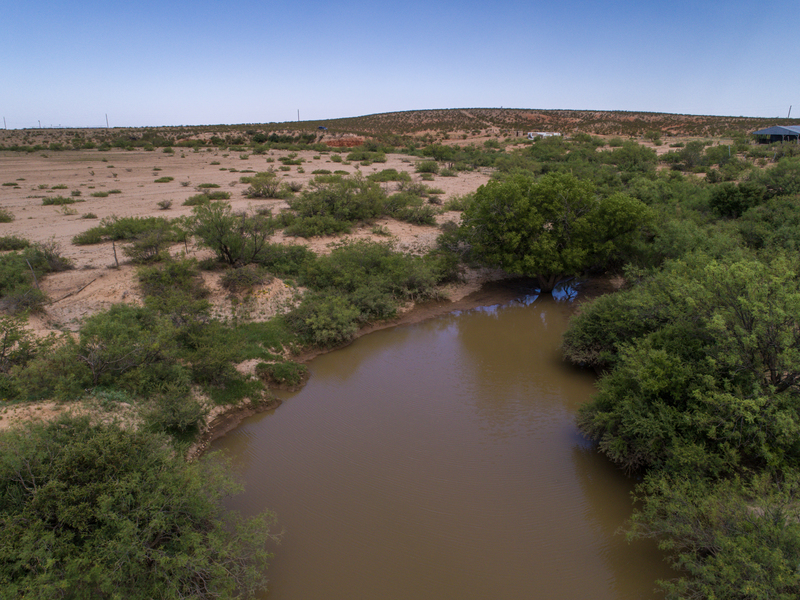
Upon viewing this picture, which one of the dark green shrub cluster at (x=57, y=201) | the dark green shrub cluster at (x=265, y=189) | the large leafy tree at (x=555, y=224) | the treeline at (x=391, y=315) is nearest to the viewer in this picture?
the treeline at (x=391, y=315)

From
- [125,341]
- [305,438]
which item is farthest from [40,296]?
[305,438]

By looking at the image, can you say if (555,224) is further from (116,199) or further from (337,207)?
(116,199)

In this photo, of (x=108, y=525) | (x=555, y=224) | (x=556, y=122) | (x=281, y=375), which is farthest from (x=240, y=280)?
(x=556, y=122)

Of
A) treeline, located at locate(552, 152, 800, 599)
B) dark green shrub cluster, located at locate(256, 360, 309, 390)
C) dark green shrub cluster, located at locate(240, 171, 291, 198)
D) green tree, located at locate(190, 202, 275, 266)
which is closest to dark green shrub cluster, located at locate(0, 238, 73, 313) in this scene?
green tree, located at locate(190, 202, 275, 266)

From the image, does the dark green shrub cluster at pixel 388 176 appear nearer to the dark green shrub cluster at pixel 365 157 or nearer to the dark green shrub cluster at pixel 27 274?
the dark green shrub cluster at pixel 365 157

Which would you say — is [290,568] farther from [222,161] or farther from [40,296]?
[222,161]

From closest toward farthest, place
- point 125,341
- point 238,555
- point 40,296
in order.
A: 1. point 238,555
2. point 125,341
3. point 40,296

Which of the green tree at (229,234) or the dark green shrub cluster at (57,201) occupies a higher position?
the dark green shrub cluster at (57,201)

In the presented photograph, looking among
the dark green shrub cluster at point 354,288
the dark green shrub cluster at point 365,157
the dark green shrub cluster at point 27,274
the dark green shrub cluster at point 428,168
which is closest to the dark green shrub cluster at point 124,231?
the dark green shrub cluster at point 27,274
